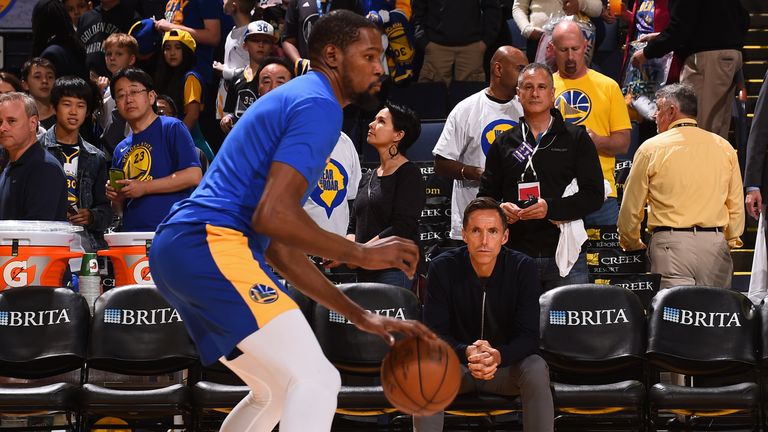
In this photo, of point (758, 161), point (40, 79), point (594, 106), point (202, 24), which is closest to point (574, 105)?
point (594, 106)

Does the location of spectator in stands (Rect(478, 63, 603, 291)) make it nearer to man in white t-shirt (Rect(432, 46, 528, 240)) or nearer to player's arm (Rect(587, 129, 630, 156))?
man in white t-shirt (Rect(432, 46, 528, 240))

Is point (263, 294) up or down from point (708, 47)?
down

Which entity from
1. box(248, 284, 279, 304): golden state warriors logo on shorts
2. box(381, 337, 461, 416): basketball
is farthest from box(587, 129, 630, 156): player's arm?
box(248, 284, 279, 304): golden state warriors logo on shorts

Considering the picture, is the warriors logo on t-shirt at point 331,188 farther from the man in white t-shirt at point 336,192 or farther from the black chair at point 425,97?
the black chair at point 425,97

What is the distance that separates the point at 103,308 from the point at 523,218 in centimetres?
246

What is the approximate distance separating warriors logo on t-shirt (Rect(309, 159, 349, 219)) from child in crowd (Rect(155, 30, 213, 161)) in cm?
263

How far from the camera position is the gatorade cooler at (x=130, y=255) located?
634cm

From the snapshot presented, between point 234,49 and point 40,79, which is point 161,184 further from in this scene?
point 40,79

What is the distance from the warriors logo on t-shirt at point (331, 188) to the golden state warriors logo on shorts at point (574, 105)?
5.11ft

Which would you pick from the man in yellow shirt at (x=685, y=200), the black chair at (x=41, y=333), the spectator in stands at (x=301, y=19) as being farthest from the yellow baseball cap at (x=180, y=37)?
the man in yellow shirt at (x=685, y=200)

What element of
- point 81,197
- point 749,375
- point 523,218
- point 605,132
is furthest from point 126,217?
point 749,375

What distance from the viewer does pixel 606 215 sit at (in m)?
7.41

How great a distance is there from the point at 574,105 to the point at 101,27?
16.6 ft

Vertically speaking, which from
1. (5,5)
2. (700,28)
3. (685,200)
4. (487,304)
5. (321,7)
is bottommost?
(487,304)
